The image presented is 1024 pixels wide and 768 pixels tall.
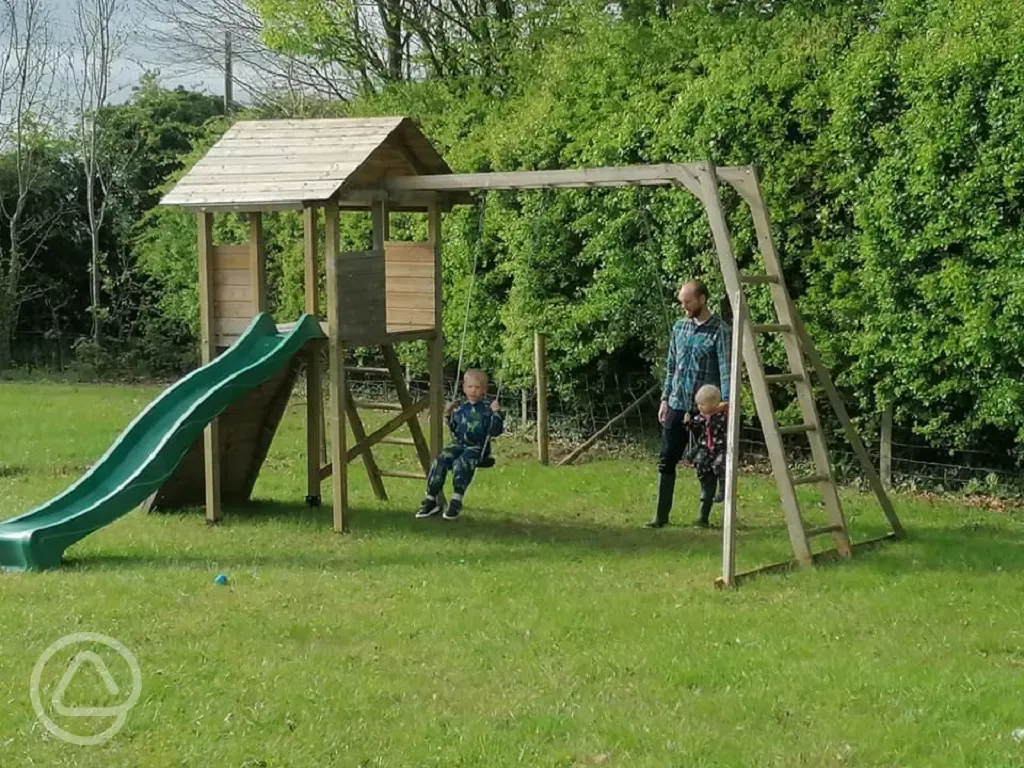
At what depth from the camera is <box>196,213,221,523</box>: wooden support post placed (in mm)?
10016

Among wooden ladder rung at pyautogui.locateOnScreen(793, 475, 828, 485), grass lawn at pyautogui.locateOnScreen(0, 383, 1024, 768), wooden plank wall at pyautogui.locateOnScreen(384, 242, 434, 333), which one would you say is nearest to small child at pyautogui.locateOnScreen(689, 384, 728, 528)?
grass lawn at pyautogui.locateOnScreen(0, 383, 1024, 768)

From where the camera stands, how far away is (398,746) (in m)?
5.15

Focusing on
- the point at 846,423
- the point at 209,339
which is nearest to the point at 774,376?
the point at 846,423

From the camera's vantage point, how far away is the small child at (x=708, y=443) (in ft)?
30.5

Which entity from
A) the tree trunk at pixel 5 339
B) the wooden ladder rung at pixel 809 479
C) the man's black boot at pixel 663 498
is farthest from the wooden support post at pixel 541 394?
the tree trunk at pixel 5 339

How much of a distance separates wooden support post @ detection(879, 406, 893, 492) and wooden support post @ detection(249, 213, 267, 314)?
524 cm

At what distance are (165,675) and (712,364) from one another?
4.92m

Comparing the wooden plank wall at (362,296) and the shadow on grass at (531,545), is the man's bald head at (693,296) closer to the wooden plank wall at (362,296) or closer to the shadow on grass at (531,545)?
the shadow on grass at (531,545)

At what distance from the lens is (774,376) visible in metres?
8.16

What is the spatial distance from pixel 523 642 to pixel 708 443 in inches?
134

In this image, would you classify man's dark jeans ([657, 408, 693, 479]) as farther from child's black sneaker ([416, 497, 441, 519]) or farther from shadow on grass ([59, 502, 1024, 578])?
child's black sneaker ([416, 497, 441, 519])

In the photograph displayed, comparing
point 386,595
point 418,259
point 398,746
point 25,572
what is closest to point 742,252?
point 418,259

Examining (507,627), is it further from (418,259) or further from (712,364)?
(418,259)

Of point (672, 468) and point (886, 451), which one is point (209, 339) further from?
point (886, 451)
